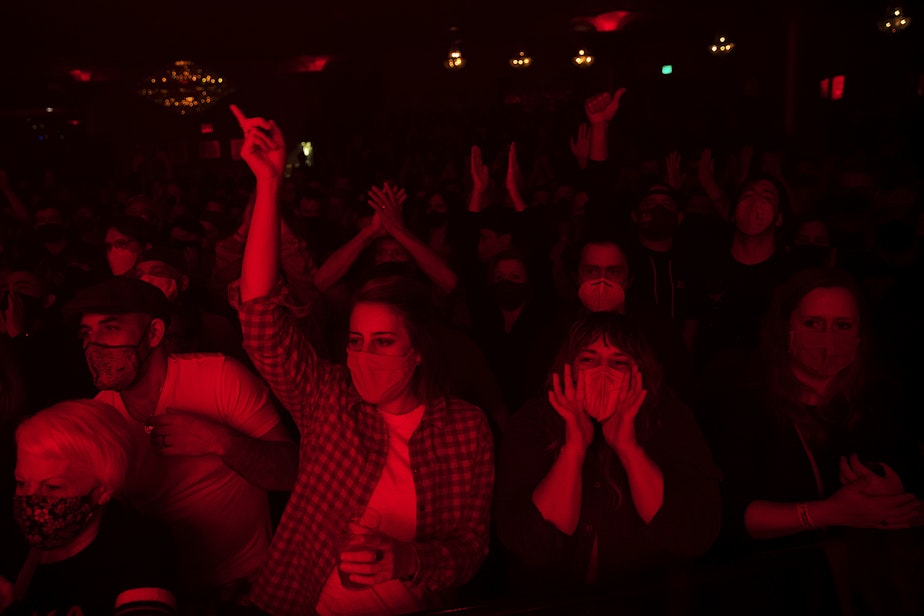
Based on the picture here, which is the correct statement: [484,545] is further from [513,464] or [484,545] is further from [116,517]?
[116,517]

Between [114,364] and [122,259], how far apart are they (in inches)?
80.1

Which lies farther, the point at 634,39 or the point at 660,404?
the point at 634,39

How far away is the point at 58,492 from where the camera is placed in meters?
1.97

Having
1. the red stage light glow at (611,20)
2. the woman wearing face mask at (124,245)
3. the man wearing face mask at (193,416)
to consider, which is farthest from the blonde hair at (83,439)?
the red stage light glow at (611,20)

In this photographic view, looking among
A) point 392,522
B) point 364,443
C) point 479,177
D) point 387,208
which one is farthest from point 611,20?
point 392,522

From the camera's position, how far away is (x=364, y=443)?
234 centimetres

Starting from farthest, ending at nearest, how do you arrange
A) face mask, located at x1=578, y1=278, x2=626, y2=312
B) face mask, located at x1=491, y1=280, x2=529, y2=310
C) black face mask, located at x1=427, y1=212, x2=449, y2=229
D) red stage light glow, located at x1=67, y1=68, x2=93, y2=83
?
1. red stage light glow, located at x1=67, y1=68, x2=93, y2=83
2. black face mask, located at x1=427, y1=212, x2=449, y2=229
3. face mask, located at x1=491, y1=280, x2=529, y2=310
4. face mask, located at x1=578, y1=278, x2=626, y2=312

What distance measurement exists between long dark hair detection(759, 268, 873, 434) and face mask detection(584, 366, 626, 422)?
673 mm

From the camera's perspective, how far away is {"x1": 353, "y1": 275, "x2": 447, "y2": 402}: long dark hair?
2.38m

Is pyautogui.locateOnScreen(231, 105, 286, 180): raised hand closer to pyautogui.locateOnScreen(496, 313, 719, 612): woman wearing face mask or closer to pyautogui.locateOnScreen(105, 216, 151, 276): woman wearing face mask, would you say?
pyautogui.locateOnScreen(496, 313, 719, 612): woman wearing face mask

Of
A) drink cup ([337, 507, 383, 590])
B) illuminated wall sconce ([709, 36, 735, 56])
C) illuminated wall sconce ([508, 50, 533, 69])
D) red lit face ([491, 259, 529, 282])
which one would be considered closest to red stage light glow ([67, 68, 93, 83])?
illuminated wall sconce ([508, 50, 533, 69])

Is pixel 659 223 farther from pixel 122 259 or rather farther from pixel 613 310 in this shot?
pixel 122 259

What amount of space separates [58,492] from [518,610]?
1.19 m

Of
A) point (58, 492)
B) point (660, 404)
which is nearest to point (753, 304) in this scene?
point (660, 404)
